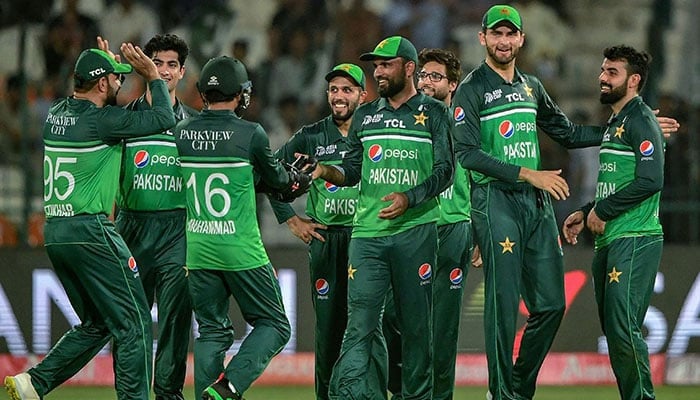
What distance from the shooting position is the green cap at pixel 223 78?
318 inches

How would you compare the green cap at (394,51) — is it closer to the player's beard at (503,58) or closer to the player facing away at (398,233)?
the player facing away at (398,233)

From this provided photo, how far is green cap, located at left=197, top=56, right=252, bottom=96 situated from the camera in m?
8.08

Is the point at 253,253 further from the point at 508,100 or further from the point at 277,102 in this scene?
the point at 277,102

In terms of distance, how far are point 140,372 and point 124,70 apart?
1992 mm

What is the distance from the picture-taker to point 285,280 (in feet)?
39.9

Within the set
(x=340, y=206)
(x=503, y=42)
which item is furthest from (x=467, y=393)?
(x=503, y=42)

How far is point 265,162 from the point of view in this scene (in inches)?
318

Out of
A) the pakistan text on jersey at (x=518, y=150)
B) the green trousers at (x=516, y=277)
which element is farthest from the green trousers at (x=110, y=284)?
the pakistan text on jersey at (x=518, y=150)

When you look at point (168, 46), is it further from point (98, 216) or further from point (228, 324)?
point (228, 324)

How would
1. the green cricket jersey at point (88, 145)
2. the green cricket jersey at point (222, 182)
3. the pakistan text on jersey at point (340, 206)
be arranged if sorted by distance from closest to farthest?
the green cricket jersey at point (222, 182)
the green cricket jersey at point (88, 145)
the pakistan text on jersey at point (340, 206)

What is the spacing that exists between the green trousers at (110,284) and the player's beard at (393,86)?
1.98 metres

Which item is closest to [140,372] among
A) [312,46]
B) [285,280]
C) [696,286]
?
[285,280]

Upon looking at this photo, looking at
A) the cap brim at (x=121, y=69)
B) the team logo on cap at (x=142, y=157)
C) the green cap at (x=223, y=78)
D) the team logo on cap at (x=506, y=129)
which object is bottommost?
the team logo on cap at (x=142, y=157)

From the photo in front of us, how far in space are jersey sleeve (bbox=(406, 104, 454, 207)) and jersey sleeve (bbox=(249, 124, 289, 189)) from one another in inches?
32.0
